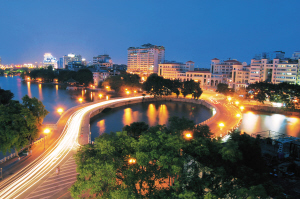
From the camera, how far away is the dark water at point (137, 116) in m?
18.0

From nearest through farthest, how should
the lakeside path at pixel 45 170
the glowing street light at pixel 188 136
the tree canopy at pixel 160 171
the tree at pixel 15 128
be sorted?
1. the tree canopy at pixel 160 171
2. the lakeside path at pixel 45 170
3. the glowing street light at pixel 188 136
4. the tree at pixel 15 128

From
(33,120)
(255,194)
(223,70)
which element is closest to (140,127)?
(33,120)

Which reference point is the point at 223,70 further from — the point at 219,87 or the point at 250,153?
the point at 250,153

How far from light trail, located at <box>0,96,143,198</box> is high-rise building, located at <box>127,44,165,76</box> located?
1909 inches

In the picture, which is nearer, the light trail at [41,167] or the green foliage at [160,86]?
the light trail at [41,167]

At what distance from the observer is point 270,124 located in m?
19.2

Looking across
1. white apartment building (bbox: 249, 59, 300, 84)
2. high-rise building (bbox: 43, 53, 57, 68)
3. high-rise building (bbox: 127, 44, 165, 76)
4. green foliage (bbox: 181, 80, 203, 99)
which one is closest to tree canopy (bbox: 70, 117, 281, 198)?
green foliage (bbox: 181, 80, 203, 99)

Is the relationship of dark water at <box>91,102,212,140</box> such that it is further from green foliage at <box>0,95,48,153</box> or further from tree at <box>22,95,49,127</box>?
green foliage at <box>0,95,48,153</box>

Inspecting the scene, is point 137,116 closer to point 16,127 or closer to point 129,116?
point 129,116

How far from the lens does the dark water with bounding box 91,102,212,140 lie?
707 inches

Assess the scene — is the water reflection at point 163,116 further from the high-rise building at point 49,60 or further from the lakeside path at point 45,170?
the high-rise building at point 49,60

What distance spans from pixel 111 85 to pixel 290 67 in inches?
1075

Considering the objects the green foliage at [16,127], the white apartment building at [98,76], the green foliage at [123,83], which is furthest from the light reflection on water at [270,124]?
the white apartment building at [98,76]

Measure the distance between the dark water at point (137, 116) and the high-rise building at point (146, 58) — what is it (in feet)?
115
